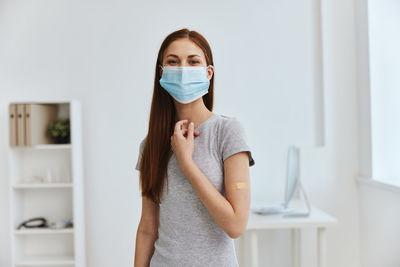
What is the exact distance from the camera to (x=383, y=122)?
3.05 meters

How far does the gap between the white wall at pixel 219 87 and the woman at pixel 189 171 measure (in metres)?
1.92

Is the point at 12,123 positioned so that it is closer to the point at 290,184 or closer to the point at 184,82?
the point at 290,184

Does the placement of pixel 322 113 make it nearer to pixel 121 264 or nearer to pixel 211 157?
pixel 121 264

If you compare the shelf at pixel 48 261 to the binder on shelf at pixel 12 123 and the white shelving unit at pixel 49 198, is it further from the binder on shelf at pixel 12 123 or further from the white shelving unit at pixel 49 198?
the binder on shelf at pixel 12 123

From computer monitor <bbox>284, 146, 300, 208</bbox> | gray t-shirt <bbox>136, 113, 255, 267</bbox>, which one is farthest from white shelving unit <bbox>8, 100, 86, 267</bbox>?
gray t-shirt <bbox>136, 113, 255, 267</bbox>

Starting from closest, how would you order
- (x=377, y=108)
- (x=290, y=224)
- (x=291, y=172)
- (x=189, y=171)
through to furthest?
(x=189, y=171), (x=290, y=224), (x=291, y=172), (x=377, y=108)

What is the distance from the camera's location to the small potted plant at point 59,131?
3086 millimetres

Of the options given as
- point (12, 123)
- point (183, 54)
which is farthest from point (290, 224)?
point (12, 123)

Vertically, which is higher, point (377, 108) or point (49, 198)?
point (377, 108)

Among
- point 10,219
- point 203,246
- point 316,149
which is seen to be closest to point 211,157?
point 203,246

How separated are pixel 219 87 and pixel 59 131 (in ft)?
3.98

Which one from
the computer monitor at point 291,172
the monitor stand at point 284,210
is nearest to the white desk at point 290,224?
the monitor stand at point 284,210

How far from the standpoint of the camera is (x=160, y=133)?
1.32 m

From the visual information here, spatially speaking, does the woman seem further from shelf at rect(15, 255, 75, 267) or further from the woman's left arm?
shelf at rect(15, 255, 75, 267)
